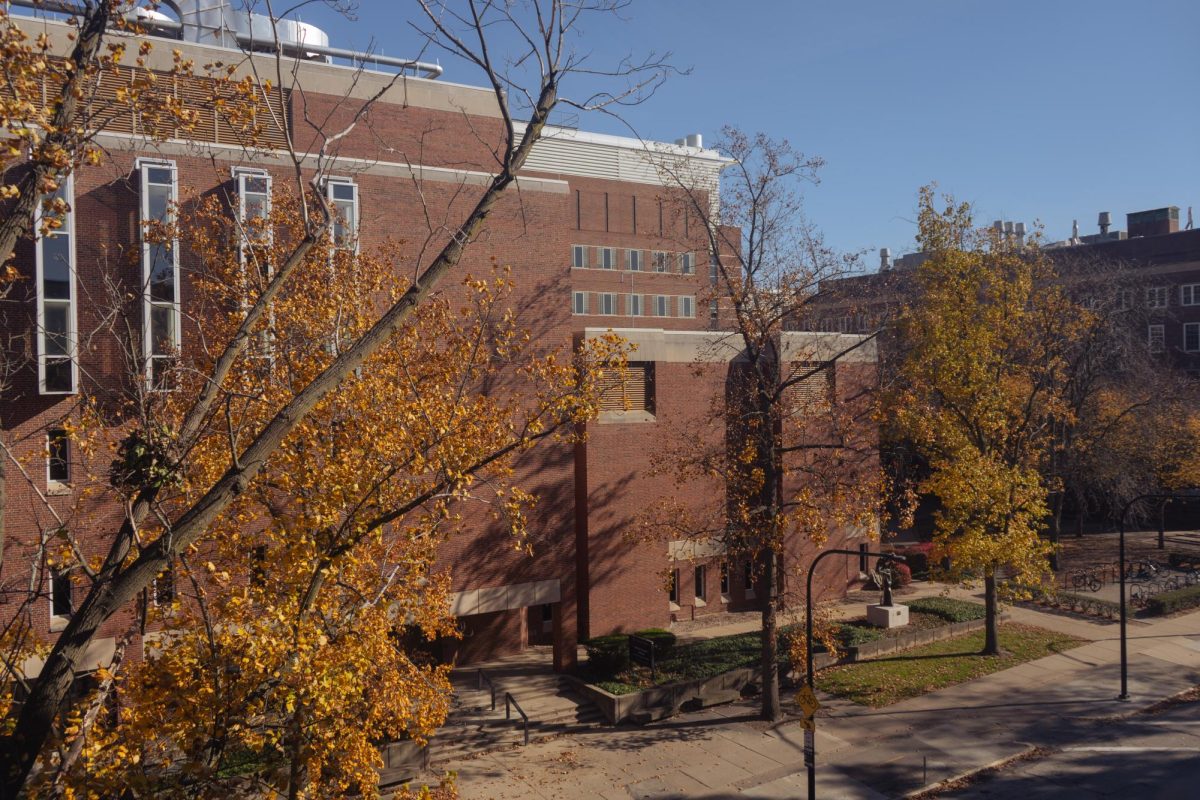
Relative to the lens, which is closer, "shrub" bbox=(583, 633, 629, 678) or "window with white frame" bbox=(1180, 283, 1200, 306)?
"shrub" bbox=(583, 633, 629, 678)

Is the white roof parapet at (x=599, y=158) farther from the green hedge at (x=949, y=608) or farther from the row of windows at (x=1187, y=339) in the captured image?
the green hedge at (x=949, y=608)

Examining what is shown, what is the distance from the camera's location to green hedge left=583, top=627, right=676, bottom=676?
23.3m

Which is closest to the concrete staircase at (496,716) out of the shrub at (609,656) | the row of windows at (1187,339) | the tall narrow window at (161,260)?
the shrub at (609,656)

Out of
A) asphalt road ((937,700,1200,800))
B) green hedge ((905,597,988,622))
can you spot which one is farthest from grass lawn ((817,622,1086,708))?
asphalt road ((937,700,1200,800))

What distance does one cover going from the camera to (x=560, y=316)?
25.1 meters

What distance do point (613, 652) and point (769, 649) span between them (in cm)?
445

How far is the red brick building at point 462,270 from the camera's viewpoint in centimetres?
1845

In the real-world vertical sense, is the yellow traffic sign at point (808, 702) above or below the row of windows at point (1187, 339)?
below

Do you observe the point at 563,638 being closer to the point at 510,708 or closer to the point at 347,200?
the point at 510,708

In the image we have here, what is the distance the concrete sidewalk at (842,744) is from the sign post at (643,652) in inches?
59.7

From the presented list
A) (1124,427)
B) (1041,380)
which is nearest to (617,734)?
(1041,380)

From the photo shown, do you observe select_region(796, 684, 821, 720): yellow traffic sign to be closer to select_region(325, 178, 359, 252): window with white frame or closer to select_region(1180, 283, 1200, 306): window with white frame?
select_region(325, 178, 359, 252): window with white frame

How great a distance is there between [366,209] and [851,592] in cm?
2355

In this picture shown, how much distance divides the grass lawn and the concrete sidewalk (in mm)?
491
